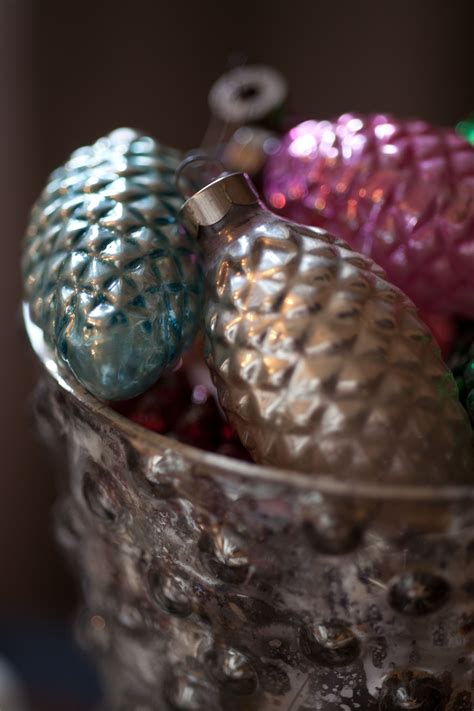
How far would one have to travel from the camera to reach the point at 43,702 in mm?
575

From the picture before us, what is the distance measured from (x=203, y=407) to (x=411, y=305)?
0.10 meters

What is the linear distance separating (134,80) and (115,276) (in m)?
0.56

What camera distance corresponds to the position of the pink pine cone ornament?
36cm

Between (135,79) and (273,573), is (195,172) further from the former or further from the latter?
(135,79)

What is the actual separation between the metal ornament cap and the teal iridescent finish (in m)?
0.01

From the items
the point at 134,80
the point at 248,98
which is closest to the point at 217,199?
the point at 248,98

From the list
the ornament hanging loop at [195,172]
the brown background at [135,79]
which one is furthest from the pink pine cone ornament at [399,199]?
the brown background at [135,79]

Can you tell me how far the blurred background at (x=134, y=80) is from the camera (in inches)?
31.3

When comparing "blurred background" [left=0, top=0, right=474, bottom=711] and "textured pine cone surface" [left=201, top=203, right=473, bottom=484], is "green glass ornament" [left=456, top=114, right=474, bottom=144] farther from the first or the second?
"blurred background" [left=0, top=0, right=474, bottom=711]

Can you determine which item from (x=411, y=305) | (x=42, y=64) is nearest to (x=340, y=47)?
(x=42, y=64)

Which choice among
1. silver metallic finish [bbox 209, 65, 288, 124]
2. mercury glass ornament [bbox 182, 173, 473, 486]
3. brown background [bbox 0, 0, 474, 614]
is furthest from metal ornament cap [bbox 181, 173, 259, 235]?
brown background [bbox 0, 0, 474, 614]

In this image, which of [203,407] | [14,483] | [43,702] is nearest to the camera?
[203,407]

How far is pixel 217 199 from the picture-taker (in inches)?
13.0

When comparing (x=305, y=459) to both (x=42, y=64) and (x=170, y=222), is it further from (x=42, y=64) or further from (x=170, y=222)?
(x=42, y=64)
